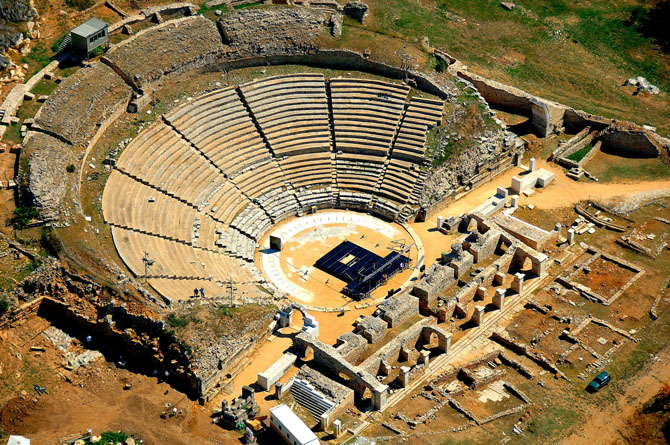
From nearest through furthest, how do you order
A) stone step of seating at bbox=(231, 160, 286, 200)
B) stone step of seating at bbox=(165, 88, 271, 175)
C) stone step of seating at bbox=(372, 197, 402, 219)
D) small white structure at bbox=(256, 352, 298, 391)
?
1. small white structure at bbox=(256, 352, 298, 391)
2. stone step of seating at bbox=(165, 88, 271, 175)
3. stone step of seating at bbox=(231, 160, 286, 200)
4. stone step of seating at bbox=(372, 197, 402, 219)

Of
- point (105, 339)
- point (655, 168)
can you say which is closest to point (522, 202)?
point (655, 168)

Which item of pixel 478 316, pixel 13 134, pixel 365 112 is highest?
pixel 13 134

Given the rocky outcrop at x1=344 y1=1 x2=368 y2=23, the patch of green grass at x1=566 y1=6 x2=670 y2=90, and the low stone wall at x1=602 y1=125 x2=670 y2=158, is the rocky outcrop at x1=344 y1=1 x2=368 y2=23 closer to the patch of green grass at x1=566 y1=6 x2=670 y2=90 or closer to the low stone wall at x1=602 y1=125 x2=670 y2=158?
the patch of green grass at x1=566 y1=6 x2=670 y2=90

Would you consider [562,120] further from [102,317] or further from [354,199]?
[102,317]

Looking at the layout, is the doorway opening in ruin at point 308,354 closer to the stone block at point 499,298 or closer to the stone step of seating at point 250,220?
the stone step of seating at point 250,220

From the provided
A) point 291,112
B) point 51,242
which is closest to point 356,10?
point 291,112

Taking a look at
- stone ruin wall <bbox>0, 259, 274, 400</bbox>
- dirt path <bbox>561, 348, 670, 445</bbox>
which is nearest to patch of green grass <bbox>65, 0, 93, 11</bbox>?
stone ruin wall <bbox>0, 259, 274, 400</bbox>

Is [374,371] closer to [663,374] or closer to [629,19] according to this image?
[663,374]
